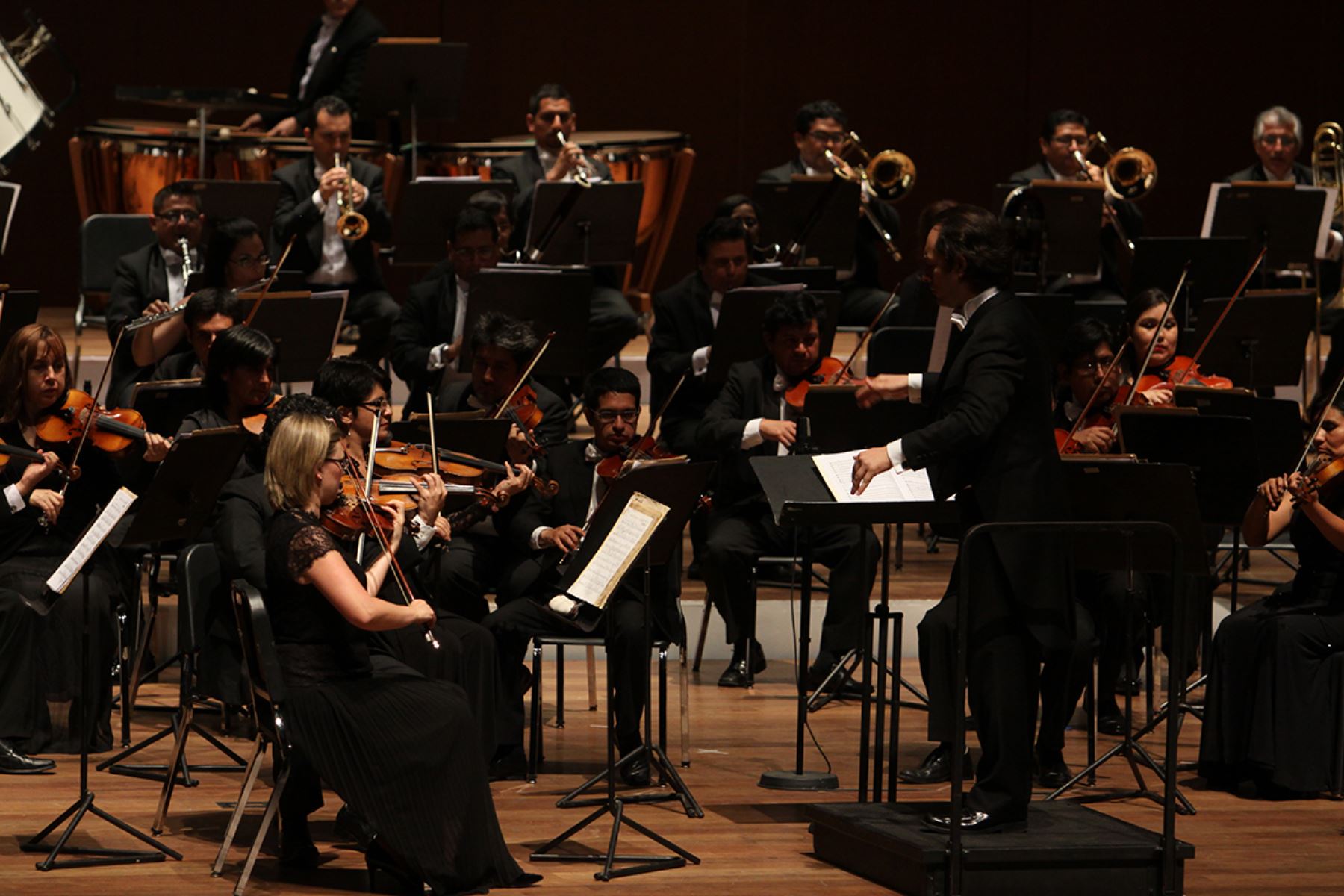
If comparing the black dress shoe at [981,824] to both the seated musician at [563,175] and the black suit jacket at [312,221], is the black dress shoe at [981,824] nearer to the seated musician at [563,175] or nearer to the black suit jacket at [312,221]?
the seated musician at [563,175]

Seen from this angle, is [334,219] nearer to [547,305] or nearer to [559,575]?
[547,305]

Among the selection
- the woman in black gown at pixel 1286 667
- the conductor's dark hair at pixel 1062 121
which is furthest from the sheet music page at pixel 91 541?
the conductor's dark hair at pixel 1062 121

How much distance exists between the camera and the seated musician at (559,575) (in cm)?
491

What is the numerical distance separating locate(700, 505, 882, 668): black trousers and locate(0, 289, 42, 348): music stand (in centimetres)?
215

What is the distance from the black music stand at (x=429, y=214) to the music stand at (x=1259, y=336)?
8.12ft

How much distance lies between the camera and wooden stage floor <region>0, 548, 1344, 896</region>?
407 cm

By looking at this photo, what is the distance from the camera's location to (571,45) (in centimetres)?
1054

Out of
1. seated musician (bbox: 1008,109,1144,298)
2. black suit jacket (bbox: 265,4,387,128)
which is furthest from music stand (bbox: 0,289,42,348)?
seated musician (bbox: 1008,109,1144,298)

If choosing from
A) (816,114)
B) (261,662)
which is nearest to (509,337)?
(261,662)

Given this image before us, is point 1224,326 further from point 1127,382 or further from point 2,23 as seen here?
point 2,23

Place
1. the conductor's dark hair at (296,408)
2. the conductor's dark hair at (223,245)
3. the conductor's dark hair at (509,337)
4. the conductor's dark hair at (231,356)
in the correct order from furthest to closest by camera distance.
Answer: the conductor's dark hair at (223,245) < the conductor's dark hair at (509,337) < the conductor's dark hair at (231,356) < the conductor's dark hair at (296,408)

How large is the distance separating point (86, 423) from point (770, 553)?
200 cm

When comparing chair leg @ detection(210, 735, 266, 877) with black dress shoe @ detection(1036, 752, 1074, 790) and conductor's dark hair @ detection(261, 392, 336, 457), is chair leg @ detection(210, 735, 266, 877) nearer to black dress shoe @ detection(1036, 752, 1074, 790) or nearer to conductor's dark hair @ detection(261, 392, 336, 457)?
conductor's dark hair @ detection(261, 392, 336, 457)

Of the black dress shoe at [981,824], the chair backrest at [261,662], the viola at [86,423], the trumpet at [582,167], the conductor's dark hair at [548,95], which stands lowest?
the black dress shoe at [981,824]
